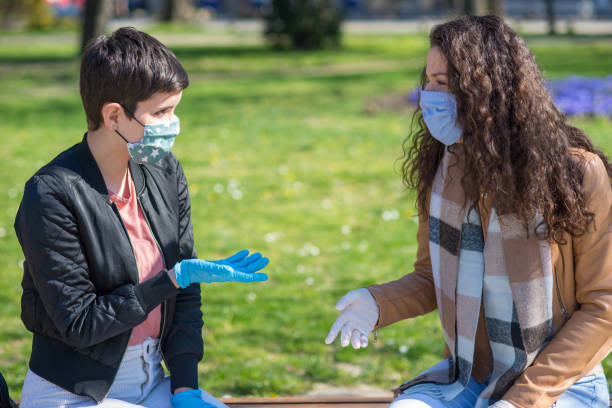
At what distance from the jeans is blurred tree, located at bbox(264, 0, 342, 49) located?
18.4 meters

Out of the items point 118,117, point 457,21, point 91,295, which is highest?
point 457,21

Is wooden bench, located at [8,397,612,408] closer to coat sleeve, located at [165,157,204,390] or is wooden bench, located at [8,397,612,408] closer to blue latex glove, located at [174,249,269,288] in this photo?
coat sleeve, located at [165,157,204,390]

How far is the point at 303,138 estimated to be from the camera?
31.4 ft

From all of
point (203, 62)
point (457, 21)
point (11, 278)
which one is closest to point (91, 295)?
point (457, 21)

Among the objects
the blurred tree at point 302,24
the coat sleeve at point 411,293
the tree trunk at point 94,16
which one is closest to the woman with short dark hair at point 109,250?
the coat sleeve at point 411,293

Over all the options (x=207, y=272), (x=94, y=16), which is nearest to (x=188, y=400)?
(x=207, y=272)

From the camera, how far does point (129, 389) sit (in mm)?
2311

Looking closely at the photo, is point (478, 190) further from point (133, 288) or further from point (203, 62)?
point (203, 62)

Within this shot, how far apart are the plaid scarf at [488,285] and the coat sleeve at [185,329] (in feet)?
2.29

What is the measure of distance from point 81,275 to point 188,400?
A: 498 millimetres

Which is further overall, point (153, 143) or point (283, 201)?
point (283, 201)

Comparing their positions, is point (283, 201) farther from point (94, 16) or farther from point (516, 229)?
point (94, 16)

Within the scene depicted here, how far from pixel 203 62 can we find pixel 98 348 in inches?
639

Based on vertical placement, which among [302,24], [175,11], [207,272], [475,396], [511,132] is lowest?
[475,396]
